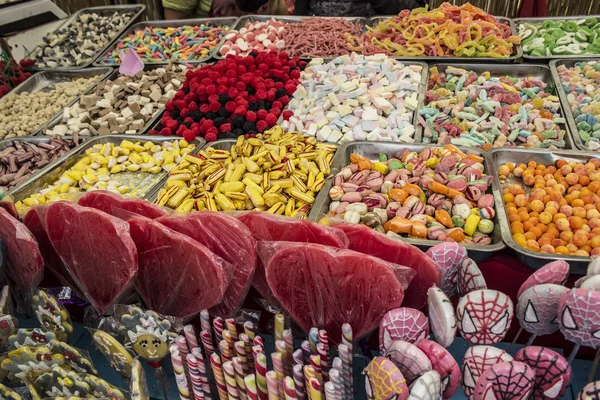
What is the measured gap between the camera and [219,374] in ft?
3.34

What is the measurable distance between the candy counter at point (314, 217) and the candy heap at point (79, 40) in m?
0.11

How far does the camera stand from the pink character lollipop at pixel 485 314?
938 mm

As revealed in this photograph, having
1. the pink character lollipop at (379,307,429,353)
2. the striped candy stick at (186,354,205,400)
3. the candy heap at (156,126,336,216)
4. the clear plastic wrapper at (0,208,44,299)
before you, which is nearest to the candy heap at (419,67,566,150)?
the candy heap at (156,126,336,216)

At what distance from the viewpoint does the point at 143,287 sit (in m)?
1.26

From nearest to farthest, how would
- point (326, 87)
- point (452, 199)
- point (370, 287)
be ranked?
point (370, 287)
point (452, 199)
point (326, 87)

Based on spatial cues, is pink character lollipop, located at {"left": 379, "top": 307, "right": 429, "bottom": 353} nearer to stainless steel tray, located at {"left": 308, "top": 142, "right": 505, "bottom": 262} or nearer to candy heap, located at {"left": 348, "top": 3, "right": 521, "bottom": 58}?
stainless steel tray, located at {"left": 308, "top": 142, "right": 505, "bottom": 262}

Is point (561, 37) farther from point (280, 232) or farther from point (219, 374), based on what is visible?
point (219, 374)

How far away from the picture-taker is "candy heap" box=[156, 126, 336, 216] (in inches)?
67.7

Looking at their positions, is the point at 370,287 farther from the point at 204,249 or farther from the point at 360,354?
the point at 204,249

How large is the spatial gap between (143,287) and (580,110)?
2123 mm

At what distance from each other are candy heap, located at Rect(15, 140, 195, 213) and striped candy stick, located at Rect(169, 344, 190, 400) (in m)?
1.10

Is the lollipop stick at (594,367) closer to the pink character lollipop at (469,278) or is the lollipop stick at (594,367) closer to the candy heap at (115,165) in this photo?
the pink character lollipop at (469,278)

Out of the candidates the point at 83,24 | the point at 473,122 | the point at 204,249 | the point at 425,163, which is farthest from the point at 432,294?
the point at 83,24

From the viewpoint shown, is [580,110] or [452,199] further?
[580,110]
